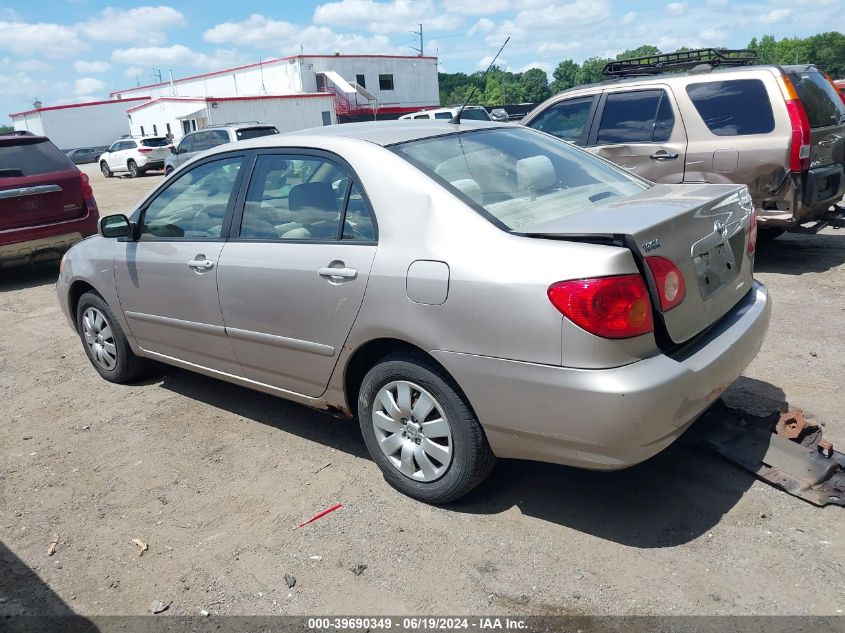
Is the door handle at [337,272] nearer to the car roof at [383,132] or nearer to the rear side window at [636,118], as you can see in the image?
the car roof at [383,132]

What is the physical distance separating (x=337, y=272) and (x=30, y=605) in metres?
1.91

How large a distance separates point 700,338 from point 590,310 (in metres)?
0.72

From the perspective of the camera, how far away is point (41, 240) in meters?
8.53

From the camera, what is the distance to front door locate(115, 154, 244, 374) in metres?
4.01

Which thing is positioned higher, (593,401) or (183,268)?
(183,268)

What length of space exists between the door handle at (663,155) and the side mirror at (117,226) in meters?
4.99

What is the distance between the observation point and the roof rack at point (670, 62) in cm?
833

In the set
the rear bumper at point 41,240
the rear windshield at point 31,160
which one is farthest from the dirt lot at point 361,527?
the rear windshield at point 31,160

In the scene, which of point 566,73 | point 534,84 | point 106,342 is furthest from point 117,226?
point 566,73

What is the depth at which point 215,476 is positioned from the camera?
379cm

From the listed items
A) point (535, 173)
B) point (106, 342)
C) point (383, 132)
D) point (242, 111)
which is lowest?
point (106, 342)

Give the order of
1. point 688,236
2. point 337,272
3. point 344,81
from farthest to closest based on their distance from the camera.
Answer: point 344,81, point 337,272, point 688,236

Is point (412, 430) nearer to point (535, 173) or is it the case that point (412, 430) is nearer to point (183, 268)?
point (535, 173)

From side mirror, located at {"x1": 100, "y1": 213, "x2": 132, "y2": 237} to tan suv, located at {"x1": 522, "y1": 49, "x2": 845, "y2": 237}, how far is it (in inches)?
192
